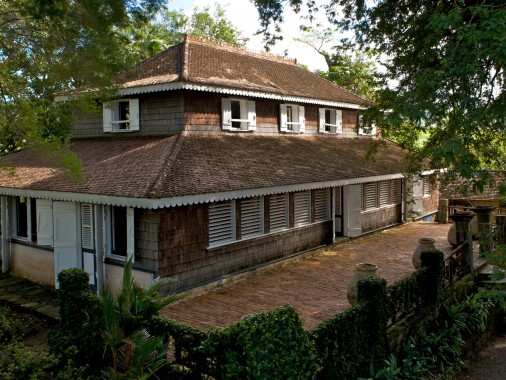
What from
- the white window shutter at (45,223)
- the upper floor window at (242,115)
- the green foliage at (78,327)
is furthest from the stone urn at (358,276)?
the white window shutter at (45,223)

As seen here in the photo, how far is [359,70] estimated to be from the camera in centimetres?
→ 3694

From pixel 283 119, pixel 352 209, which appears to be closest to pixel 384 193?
pixel 352 209

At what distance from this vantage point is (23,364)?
738 cm

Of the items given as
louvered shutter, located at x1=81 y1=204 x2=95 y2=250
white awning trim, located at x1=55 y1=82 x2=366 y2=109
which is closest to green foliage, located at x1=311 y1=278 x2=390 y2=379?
louvered shutter, located at x1=81 y1=204 x2=95 y2=250

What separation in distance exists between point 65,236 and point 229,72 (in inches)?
328

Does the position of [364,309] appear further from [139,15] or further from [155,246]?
[139,15]

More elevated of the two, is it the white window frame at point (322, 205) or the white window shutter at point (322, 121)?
the white window shutter at point (322, 121)

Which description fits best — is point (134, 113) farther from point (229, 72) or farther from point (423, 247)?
point (423, 247)

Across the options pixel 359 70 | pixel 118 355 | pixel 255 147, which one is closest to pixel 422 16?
pixel 255 147

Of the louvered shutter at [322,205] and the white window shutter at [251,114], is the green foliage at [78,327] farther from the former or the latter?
the louvered shutter at [322,205]

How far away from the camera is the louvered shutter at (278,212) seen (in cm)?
1521

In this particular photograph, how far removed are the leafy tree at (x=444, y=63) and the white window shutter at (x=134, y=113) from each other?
16.6ft

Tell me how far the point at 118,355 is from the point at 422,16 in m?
12.2

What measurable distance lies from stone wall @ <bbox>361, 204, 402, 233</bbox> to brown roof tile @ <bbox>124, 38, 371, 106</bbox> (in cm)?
538
